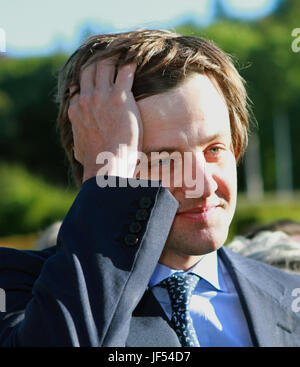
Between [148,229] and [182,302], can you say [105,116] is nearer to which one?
[148,229]

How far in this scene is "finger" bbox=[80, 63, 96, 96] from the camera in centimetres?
219

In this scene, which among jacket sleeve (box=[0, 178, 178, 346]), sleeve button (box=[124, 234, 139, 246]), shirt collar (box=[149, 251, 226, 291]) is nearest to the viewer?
jacket sleeve (box=[0, 178, 178, 346])

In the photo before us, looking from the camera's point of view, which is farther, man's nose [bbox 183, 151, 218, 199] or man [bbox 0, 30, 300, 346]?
man's nose [bbox 183, 151, 218, 199]

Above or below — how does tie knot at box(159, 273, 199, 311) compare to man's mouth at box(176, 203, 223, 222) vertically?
below

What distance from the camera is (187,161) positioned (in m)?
2.16

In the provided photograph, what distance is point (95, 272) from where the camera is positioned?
5.99ft

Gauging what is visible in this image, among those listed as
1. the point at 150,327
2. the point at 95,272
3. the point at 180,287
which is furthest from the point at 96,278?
the point at 180,287

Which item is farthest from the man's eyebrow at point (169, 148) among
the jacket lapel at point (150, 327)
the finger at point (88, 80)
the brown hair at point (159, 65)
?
the jacket lapel at point (150, 327)

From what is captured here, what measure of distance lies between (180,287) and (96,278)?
534mm

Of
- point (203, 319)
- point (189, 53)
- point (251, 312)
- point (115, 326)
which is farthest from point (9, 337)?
point (189, 53)

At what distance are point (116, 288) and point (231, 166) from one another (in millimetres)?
777

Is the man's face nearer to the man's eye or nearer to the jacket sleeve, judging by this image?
the man's eye

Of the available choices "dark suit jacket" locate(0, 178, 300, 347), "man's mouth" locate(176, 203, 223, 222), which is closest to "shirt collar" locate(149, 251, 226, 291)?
"dark suit jacket" locate(0, 178, 300, 347)

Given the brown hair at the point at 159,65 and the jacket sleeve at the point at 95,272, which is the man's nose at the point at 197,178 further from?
the brown hair at the point at 159,65
